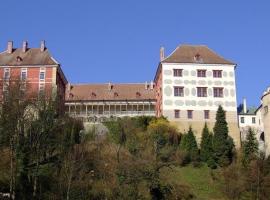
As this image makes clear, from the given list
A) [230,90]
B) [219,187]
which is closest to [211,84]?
[230,90]

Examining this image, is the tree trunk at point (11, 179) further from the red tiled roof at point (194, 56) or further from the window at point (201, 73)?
the window at point (201, 73)

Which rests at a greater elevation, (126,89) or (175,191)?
(126,89)

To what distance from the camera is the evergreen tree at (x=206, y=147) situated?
54312 mm

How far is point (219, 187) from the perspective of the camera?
1866 inches

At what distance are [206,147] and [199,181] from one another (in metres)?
6.82

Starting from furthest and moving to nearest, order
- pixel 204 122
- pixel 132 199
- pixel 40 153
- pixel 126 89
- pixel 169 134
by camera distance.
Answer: pixel 126 89
pixel 204 122
pixel 169 134
pixel 40 153
pixel 132 199

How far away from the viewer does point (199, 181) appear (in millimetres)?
48906

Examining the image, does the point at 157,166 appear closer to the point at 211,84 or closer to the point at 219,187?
the point at 219,187

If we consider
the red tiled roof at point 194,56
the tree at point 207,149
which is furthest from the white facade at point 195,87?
the tree at point 207,149

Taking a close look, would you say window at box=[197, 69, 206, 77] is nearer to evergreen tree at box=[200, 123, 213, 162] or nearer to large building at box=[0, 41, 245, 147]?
large building at box=[0, 41, 245, 147]

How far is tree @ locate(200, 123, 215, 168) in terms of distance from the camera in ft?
176

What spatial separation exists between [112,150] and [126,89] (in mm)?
26477

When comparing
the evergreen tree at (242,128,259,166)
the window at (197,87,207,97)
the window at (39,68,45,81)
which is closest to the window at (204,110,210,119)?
the window at (197,87,207,97)

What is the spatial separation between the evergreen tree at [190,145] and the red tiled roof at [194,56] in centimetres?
1183
